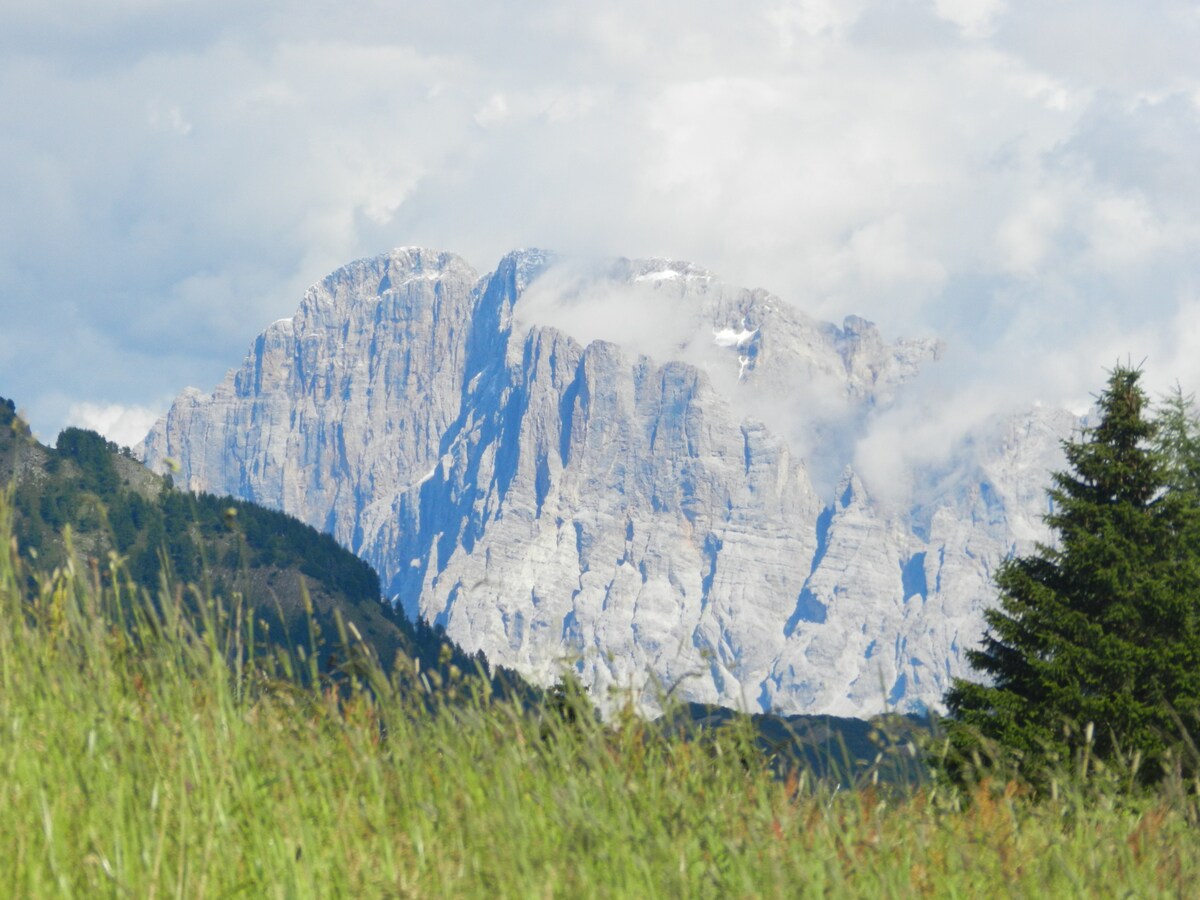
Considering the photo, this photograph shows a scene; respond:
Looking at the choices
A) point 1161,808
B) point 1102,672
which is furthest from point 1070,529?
point 1161,808

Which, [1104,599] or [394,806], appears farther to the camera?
[1104,599]

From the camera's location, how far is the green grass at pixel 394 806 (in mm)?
3535

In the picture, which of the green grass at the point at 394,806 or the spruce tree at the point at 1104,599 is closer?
the green grass at the point at 394,806

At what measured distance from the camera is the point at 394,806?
4332mm

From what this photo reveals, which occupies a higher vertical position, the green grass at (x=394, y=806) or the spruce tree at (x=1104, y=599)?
the spruce tree at (x=1104, y=599)

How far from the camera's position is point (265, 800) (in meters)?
3.97

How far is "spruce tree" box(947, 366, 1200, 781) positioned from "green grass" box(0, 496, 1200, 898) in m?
32.4

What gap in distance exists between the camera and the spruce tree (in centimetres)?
3703

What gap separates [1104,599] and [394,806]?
3934cm

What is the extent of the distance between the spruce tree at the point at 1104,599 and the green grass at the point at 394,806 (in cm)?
3244

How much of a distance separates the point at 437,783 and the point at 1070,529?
40.1 m

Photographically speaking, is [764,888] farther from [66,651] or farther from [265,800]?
[66,651]

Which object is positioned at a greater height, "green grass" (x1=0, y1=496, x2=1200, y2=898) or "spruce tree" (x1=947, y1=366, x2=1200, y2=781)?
"spruce tree" (x1=947, y1=366, x2=1200, y2=781)

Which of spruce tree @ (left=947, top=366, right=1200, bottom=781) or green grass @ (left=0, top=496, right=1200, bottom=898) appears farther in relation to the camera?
spruce tree @ (left=947, top=366, right=1200, bottom=781)
